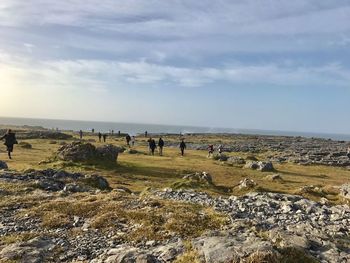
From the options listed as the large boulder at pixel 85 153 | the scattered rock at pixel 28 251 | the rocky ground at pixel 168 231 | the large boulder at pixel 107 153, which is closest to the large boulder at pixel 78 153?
the large boulder at pixel 85 153

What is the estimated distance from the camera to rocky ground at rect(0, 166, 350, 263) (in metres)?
15.9

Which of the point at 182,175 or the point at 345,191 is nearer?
the point at 345,191

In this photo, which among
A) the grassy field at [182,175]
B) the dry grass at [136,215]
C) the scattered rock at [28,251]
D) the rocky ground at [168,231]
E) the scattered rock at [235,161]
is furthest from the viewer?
the scattered rock at [235,161]

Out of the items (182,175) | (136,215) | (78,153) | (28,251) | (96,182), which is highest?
(78,153)

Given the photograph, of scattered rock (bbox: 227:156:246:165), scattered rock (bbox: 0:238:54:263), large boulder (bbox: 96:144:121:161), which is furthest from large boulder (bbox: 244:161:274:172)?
scattered rock (bbox: 0:238:54:263)

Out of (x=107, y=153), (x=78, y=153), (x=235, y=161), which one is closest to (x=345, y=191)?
(x=107, y=153)

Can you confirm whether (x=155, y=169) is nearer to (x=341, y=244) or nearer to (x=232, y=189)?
(x=232, y=189)

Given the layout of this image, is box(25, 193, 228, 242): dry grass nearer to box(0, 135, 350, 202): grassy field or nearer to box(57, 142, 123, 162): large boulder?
box(0, 135, 350, 202): grassy field

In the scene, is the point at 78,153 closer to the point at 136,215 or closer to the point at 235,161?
the point at 235,161

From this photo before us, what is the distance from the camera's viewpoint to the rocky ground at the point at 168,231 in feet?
52.2

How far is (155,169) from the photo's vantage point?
164 feet

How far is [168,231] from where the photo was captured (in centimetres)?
1891

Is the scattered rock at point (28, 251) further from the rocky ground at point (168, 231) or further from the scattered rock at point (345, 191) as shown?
the scattered rock at point (345, 191)

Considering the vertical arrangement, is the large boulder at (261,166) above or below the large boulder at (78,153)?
below
